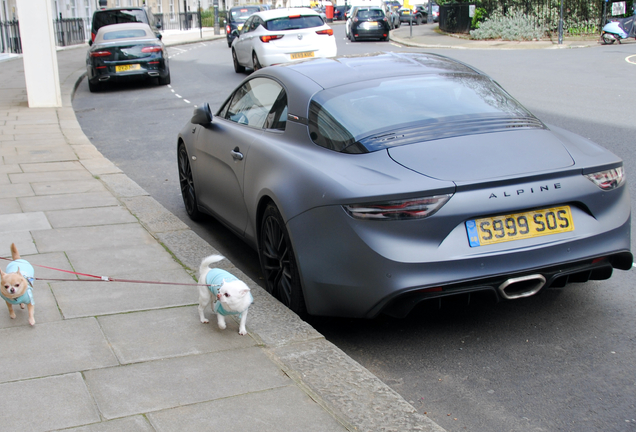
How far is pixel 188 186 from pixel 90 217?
0.91 metres

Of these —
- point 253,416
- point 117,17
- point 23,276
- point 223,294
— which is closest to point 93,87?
point 117,17

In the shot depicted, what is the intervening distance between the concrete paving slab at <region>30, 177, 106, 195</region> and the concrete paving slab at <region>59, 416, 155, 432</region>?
4775 millimetres

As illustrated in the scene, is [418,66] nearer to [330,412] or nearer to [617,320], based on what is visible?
[617,320]

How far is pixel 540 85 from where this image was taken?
14953mm

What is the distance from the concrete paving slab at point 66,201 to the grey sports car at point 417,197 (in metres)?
2.52

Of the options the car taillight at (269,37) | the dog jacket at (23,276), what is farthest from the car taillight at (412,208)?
the car taillight at (269,37)

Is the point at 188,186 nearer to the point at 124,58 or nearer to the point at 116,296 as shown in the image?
the point at 116,296

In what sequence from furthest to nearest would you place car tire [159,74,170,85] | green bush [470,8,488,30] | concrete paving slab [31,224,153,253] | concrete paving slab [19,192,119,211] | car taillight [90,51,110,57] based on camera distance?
green bush [470,8,488,30]
car tire [159,74,170,85]
car taillight [90,51,110,57]
concrete paving slab [19,192,119,211]
concrete paving slab [31,224,153,253]

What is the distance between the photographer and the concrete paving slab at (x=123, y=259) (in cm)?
483

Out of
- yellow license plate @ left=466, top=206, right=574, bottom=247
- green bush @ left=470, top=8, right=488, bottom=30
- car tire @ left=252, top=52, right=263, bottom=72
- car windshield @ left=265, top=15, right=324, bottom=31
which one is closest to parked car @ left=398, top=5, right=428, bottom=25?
green bush @ left=470, top=8, right=488, bottom=30

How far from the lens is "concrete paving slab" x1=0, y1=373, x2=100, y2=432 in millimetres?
2885

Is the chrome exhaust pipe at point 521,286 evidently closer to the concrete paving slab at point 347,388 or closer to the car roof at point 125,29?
the concrete paving slab at point 347,388

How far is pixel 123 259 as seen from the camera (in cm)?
511

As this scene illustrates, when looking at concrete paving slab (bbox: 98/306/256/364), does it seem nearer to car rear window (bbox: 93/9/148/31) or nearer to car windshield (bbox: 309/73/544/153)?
car windshield (bbox: 309/73/544/153)
